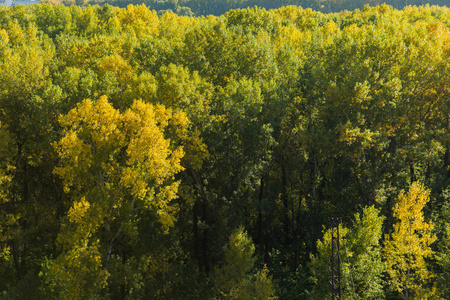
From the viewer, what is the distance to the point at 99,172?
2220 centimetres

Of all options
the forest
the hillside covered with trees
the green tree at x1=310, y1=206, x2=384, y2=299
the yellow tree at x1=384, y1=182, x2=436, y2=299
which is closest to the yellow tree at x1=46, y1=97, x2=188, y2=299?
the forest

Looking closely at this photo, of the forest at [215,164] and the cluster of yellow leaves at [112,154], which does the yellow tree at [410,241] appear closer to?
the forest at [215,164]

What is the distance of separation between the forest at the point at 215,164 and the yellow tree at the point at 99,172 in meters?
0.11

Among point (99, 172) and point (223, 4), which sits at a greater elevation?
point (223, 4)

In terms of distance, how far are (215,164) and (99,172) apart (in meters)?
9.23

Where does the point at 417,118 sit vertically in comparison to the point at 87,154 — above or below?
above

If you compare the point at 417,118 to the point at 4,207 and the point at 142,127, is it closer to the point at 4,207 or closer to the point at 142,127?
the point at 142,127

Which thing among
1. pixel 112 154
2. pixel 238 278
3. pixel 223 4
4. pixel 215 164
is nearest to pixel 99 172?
pixel 112 154

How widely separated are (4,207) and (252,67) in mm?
22032

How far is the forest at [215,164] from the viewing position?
72.0ft

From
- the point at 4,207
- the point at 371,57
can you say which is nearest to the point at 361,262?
the point at 371,57

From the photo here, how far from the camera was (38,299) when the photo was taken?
2481 cm

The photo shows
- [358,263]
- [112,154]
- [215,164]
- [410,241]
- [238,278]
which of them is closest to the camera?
[112,154]

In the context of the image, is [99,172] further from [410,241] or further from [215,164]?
[410,241]
